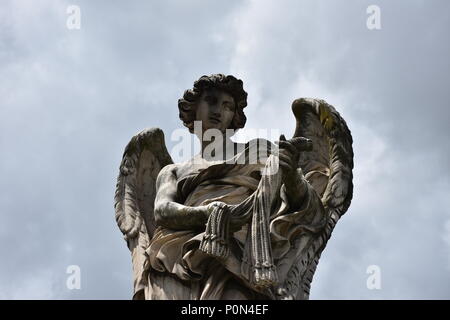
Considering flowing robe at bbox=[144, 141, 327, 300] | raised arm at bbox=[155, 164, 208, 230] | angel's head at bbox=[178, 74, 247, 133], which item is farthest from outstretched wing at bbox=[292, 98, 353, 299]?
raised arm at bbox=[155, 164, 208, 230]

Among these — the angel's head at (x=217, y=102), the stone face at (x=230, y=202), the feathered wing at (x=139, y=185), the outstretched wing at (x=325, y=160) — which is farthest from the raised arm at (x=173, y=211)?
the outstretched wing at (x=325, y=160)

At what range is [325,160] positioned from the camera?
20109mm

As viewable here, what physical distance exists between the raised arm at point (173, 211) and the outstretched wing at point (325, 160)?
1299mm

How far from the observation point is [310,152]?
795 inches

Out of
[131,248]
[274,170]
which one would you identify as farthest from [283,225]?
[131,248]

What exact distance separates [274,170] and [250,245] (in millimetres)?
951

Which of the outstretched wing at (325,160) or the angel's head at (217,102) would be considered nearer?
the outstretched wing at (325,160)

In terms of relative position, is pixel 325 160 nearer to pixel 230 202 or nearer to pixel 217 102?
pixel 217 102

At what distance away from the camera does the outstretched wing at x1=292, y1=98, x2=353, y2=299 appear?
19.0 metres

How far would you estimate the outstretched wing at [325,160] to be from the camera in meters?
19.0

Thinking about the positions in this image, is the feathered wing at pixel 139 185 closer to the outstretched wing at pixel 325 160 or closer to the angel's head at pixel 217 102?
the angel's head at pixel 217 102

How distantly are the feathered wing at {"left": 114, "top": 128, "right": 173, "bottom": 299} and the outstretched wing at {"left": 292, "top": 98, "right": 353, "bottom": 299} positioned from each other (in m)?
1.82

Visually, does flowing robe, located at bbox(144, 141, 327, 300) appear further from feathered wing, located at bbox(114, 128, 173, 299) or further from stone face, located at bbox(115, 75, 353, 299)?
feathered wing, located at bbox(114, 128, 173, 299)

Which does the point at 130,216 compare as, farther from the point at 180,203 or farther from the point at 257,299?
the point at 257,299
